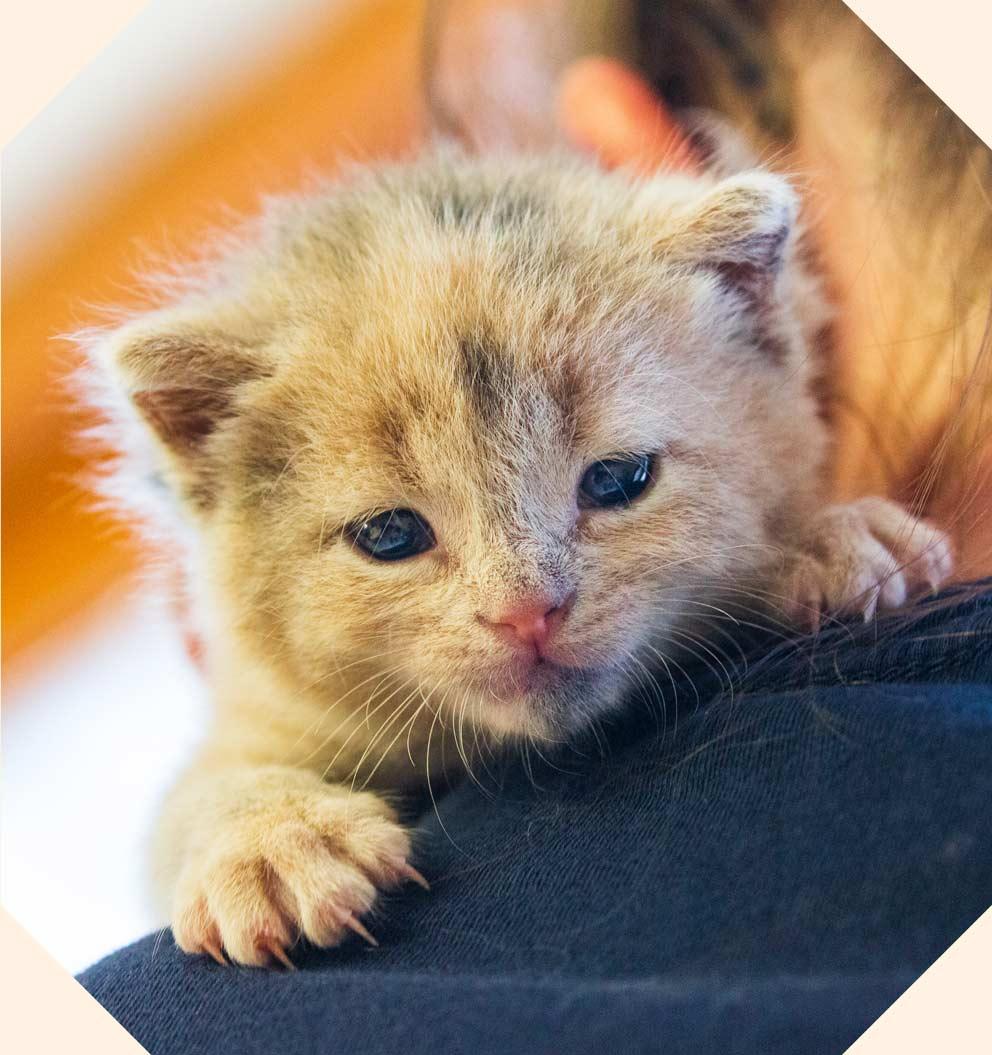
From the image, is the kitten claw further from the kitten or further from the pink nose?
the pink nose

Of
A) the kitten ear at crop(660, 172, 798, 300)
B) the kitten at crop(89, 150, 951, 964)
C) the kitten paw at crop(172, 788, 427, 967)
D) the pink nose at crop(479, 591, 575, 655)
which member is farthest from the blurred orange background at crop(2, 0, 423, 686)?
the pink nose at crop(479, 591, 575, 655)

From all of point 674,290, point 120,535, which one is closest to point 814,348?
A: point 674,290

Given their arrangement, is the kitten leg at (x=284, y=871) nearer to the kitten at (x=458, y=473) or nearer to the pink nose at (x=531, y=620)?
the kitten at (x=458, y=473)

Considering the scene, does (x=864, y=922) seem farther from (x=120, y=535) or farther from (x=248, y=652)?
(x=120, y=535)

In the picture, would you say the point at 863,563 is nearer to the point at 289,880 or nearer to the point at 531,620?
the point at 531,620

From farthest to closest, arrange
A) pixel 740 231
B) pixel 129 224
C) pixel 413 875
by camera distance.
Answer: pixel 129 224 < pixel 740 231 < pixel 413 875

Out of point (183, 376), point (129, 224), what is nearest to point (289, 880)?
point (183, 376)
